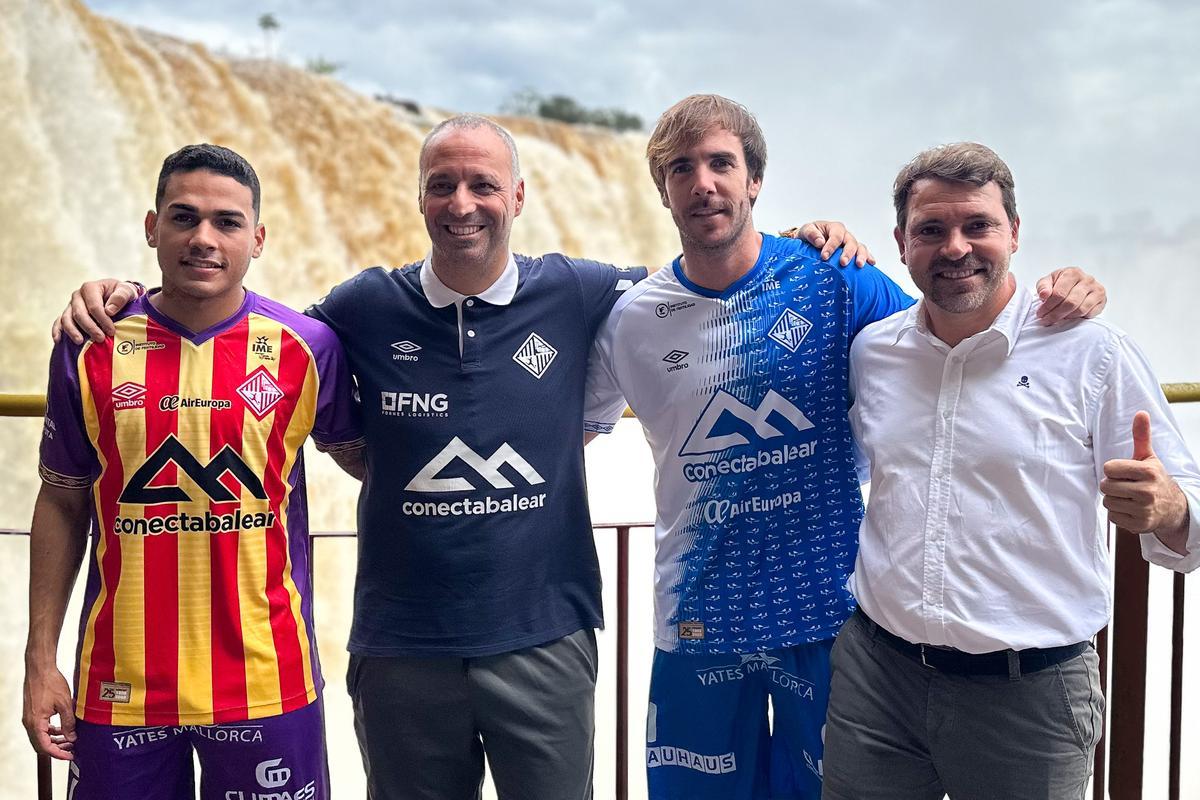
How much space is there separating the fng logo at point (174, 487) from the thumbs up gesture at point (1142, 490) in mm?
1229

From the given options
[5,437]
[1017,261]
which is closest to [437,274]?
[5,437]

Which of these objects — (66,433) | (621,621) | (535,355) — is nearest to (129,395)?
(66,433)

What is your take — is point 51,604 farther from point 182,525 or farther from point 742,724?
point 742,724

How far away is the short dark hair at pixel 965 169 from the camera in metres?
1.57

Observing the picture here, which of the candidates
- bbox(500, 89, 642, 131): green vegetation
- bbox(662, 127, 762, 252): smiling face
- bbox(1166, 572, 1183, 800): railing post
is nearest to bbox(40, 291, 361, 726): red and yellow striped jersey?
bbox(662, 127, 762, 252): smiling face

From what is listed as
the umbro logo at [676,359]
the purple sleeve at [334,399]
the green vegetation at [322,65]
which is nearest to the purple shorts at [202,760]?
the purple sleeve at [334,399]

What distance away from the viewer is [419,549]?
1.72 meters

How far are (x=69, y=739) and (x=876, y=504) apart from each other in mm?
1270

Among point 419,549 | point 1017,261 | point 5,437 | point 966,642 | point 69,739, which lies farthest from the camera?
point 1017,261

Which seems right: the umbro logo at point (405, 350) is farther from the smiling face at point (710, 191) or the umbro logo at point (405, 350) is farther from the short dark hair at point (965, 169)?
the short dark hair at point (965, 169)

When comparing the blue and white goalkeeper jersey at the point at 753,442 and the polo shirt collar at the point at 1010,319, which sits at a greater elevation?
the polo shirt collar at the point at 1010,319

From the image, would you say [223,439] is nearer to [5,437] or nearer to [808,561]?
[808,561]

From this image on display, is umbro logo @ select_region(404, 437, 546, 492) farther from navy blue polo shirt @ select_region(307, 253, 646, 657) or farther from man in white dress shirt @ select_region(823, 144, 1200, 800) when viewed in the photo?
man in white dress shirt @ select_region(823, 144, 1200, 800)

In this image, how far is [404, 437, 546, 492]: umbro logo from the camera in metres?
1.72
